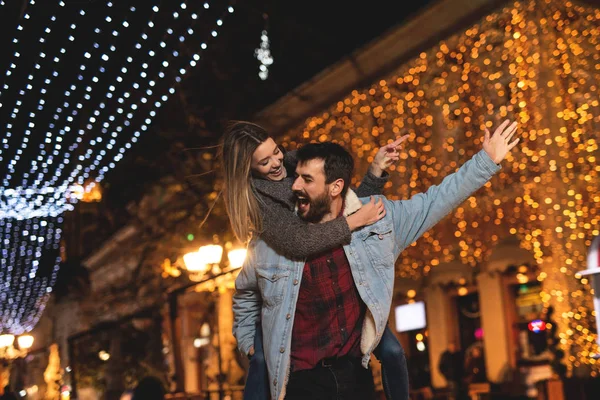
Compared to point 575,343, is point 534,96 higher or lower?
higher

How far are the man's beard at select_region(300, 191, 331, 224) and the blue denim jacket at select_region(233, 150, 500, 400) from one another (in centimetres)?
11

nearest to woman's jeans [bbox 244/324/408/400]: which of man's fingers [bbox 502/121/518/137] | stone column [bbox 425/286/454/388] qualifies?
man's fingers [bbox 502/121/518/137]

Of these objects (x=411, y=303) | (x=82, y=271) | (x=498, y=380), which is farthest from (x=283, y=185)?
(x=82, y=271)

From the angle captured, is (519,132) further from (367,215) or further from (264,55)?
(367,215)

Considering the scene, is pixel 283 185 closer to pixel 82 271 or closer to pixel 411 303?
pixel 411 303

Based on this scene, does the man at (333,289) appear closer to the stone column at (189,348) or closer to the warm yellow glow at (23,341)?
the warm yellow glow at (23,341)

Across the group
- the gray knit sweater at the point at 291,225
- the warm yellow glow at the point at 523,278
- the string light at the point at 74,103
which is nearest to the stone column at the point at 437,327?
the warm yellow glow at the point at 523,278

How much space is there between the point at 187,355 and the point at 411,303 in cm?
1038

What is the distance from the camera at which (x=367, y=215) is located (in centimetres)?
365

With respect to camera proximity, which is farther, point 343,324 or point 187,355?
point 187,355

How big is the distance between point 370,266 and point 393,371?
0.54 metres

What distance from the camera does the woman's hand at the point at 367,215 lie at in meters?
3.64

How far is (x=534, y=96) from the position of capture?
10953 millimetres

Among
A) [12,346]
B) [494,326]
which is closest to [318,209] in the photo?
[494,326]
